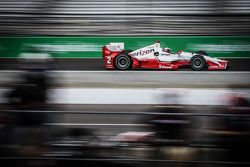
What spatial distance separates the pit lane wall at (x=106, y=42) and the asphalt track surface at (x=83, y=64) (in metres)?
0.15

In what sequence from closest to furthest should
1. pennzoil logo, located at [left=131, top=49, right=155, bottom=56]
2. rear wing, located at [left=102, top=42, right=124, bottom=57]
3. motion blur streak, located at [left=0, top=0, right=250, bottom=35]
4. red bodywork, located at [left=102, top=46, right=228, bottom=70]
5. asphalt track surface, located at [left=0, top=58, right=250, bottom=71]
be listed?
asphalt track surface, located at [left=0, top=58, right=250, bottom=71]
red bodywork, located at [left=102, top=46, right=228, bottom=70]
pennzoil logo, located at [left=131, top=49, right=155, bottom=56]
rear wing, located at [left=102, top=42, right=124, bottom=57]
motion blur streak, located at [left=0, top=0, right=250, bottom=35]

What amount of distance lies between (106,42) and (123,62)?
2.71 ft

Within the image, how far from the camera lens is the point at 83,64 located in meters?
12.0

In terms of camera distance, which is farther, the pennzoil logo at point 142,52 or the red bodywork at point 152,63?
the pennzoil logo at point 142,52

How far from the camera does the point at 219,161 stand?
337cm

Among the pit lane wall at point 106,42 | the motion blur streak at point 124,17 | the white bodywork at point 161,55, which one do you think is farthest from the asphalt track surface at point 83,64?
the motion blur streak at point 124,17

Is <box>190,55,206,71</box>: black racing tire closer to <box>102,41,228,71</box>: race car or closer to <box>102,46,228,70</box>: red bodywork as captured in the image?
<box>102,41,228,71</box>: race car

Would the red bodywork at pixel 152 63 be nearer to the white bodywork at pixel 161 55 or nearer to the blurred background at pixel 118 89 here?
the white bodywork at pixel 161 55

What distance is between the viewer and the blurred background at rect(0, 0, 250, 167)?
3373mm

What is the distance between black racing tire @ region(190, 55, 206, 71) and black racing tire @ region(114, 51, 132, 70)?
1.84 metres

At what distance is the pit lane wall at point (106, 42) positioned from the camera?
1190cm

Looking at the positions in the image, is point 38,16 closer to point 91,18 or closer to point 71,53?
point 91,18

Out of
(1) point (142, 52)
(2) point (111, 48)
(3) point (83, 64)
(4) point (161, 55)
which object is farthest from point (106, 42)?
(4) point (161, 55)

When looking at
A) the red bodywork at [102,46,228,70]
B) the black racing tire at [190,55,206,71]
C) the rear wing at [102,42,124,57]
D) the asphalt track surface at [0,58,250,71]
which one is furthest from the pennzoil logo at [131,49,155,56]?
the black racing tire at [190,55,206,71]
